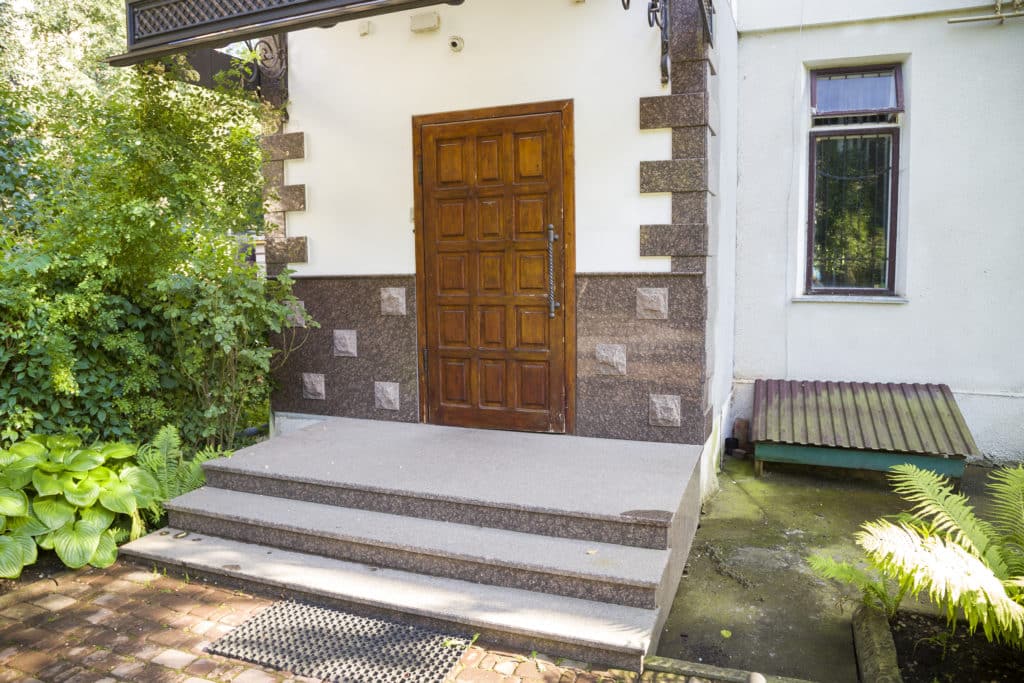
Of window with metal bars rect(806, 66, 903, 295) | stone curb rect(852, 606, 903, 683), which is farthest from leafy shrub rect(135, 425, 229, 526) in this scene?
window with metal bars rect(806, 66, 903, 295)

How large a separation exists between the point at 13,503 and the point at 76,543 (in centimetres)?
36

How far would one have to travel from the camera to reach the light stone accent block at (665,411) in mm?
4559

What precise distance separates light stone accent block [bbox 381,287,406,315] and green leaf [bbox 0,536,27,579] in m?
2.63

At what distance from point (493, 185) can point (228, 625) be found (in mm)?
3123

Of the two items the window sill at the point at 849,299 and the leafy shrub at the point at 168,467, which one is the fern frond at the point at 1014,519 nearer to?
the window sill at the point at 849,299

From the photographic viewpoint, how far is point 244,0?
4.03 meters

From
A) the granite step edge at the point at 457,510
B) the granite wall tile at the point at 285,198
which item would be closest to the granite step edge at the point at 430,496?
the granite step edge at the point at 457,510

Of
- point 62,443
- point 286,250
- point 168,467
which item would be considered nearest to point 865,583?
point 168,467

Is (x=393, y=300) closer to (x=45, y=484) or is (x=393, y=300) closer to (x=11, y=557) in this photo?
(x=45, y=484)

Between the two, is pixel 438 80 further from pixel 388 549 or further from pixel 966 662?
pixel 966 662

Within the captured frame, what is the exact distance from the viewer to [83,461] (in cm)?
390

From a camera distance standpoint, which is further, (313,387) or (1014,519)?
(313,387)

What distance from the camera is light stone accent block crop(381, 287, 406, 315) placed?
5.23 metres

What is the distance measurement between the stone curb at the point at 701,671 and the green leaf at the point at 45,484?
309 cm
